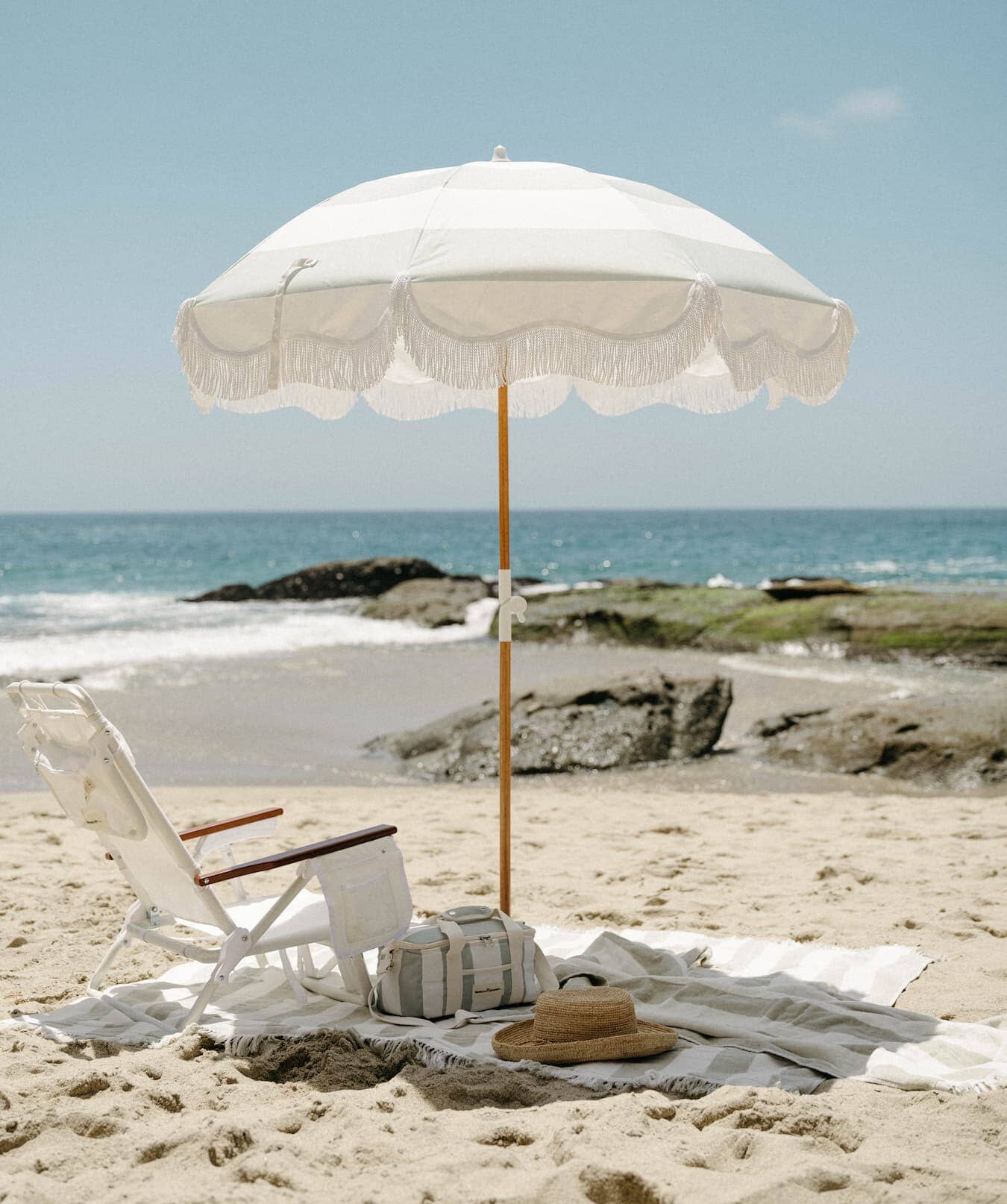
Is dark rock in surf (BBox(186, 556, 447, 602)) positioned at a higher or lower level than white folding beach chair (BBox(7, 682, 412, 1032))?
lower

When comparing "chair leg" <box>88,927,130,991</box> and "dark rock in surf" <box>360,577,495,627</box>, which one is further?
"dark rock in surf" <box>360,577,495,627</box>

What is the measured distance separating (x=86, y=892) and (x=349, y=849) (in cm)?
227

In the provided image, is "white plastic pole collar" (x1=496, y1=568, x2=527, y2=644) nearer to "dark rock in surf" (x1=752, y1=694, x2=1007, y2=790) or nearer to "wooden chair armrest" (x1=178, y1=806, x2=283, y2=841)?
"wooden chair armrest" (x1=178, y1=806, x2=283, y2=841)

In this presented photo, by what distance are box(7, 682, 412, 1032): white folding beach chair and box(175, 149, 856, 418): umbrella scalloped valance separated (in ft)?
3.70

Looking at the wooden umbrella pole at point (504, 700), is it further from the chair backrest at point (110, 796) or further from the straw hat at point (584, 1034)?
the chair backrest at point (110, 796)

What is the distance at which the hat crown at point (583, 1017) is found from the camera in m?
3.37

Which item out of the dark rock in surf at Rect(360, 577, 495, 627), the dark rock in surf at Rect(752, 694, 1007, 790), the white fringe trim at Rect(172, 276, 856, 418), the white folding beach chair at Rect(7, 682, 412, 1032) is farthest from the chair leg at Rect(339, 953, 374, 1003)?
the dark rock in surf at Rect(360, 577, 495, 627)

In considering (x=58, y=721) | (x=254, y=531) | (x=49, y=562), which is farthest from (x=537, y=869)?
(x=254, y=531)

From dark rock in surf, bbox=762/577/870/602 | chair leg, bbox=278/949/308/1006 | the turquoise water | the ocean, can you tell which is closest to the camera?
chair leg, bbox=278/949/308/1006

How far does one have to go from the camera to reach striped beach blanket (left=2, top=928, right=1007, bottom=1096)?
10.6ft

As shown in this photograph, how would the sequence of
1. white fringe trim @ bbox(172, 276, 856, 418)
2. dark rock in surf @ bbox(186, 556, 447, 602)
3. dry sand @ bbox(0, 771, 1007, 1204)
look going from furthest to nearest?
dark rock in surf @ bbox(186, 556, 447, 602)
white fringe trim @ bbox(172, 276, 856, 418)
dry sand @ bbox(0, 771, 1007, 1204)

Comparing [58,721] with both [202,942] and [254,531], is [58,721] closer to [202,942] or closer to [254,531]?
[202,942]

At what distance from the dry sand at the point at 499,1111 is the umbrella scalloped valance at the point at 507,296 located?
75.6 inches

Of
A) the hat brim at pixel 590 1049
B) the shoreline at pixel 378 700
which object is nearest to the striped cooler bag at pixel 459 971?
the hat brim at pixel 590 1049
